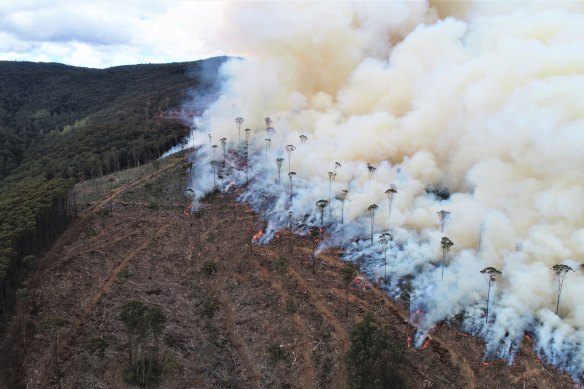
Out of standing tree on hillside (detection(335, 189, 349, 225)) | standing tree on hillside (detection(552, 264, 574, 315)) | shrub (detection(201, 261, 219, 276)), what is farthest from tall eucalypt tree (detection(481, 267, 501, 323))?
shrub (detection(201, 261, 219, 276))

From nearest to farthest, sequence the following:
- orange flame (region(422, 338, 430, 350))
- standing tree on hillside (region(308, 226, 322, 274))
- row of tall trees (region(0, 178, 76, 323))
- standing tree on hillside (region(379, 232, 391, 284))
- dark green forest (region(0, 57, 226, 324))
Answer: orange flame (region(422, 338, 430, 350)) < row of tall trees (region(0, 178, 76, 323)) < standing tree on hillside (region(379, 232, 391, 284)) < dark green forest (region(0, 57, 226, 324)) < standing tree on hillside (region(308, 226, 322, 274))

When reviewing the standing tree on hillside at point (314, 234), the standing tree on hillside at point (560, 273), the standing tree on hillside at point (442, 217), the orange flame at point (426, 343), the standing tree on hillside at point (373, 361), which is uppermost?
the standing tree on hillside at point (442, 217)

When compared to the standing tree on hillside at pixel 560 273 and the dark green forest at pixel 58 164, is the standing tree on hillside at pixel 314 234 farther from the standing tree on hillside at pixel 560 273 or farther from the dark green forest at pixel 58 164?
the dark green forest at pixel 58 164

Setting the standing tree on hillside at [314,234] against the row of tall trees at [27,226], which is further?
the standing tree on hillside at [314,234]

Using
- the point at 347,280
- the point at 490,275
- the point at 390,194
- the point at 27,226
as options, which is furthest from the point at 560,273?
the point at 27,226

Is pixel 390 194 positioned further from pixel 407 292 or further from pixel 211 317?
pixel 211 317

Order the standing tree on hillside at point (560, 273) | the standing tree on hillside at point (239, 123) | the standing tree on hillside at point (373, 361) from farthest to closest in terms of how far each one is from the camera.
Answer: the standing tree on hillside at point (239, 123), the standing tree on hillside at point (560, 273), the standing tree on hillside at point (373, 361)

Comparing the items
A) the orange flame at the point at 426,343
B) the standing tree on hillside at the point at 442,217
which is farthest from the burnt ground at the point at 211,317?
the standing tree on hillside at the point at 442,217

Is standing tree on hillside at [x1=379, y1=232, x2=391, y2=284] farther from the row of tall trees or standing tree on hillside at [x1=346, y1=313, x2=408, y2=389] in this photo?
the row of tall trees

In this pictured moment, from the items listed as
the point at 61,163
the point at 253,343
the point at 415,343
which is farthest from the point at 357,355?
the point at 61,163
